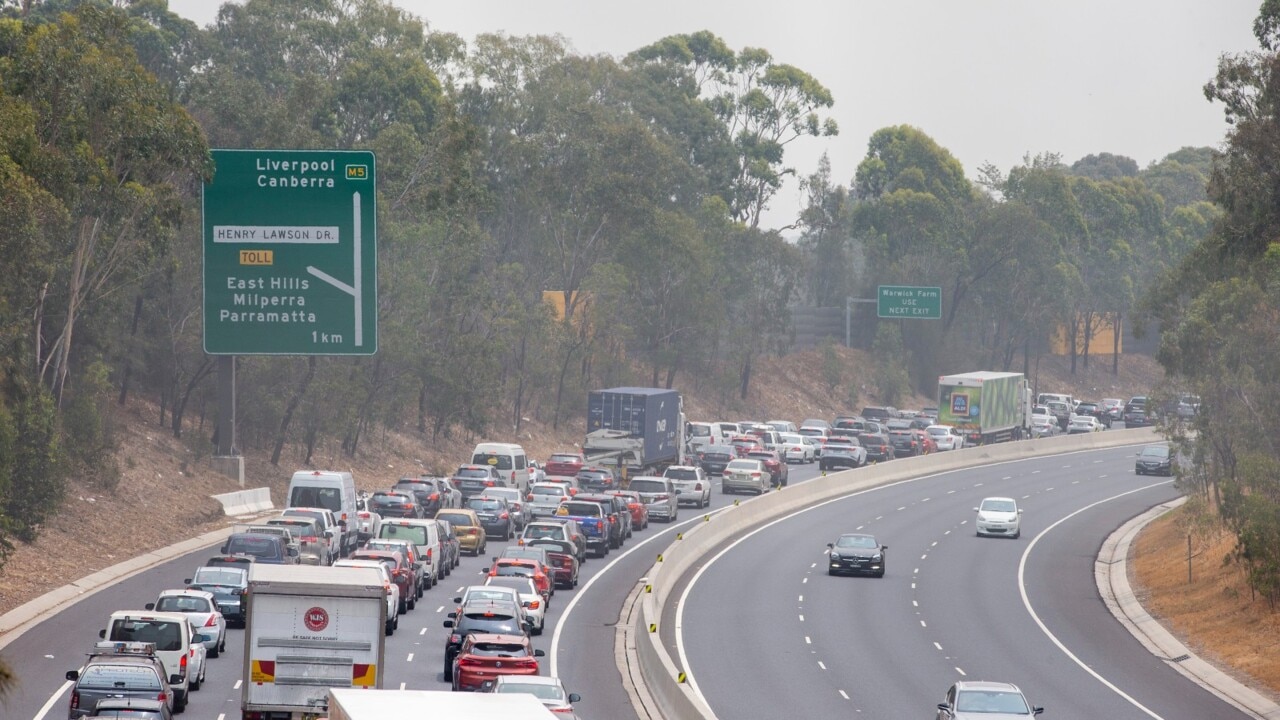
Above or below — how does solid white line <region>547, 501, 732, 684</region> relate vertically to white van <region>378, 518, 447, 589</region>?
below

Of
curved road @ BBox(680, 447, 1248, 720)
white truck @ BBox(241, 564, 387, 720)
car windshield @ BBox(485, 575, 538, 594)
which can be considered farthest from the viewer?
car windshield @ BBox(485, 575, 538, 594)

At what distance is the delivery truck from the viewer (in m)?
65.6

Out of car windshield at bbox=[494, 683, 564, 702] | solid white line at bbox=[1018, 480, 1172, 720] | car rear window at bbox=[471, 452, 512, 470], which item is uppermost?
car rear window at bbox=[471, 452, 512, 470]

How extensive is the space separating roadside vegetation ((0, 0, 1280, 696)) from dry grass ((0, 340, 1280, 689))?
979 millimetres

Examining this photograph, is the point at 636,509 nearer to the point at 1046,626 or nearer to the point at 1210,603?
the point at 1046,626

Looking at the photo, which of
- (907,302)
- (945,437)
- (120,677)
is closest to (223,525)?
(120,677)

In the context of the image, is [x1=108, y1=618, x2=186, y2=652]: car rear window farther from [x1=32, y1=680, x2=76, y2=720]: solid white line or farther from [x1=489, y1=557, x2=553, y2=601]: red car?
[x1=489, y1=557, x2=553, y2=601]: red car

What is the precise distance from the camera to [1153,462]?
8194 centimetres

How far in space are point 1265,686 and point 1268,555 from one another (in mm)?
6866

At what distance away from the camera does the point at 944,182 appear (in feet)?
432

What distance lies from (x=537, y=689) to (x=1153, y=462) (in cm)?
6378

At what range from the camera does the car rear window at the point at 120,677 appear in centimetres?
2327

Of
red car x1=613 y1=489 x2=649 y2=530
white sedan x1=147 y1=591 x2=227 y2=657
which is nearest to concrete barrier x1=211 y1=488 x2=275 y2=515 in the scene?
red car x1=613 y1=489 x2=649 y2=530

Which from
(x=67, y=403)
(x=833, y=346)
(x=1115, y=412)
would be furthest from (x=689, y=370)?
(x=67, y=403)
